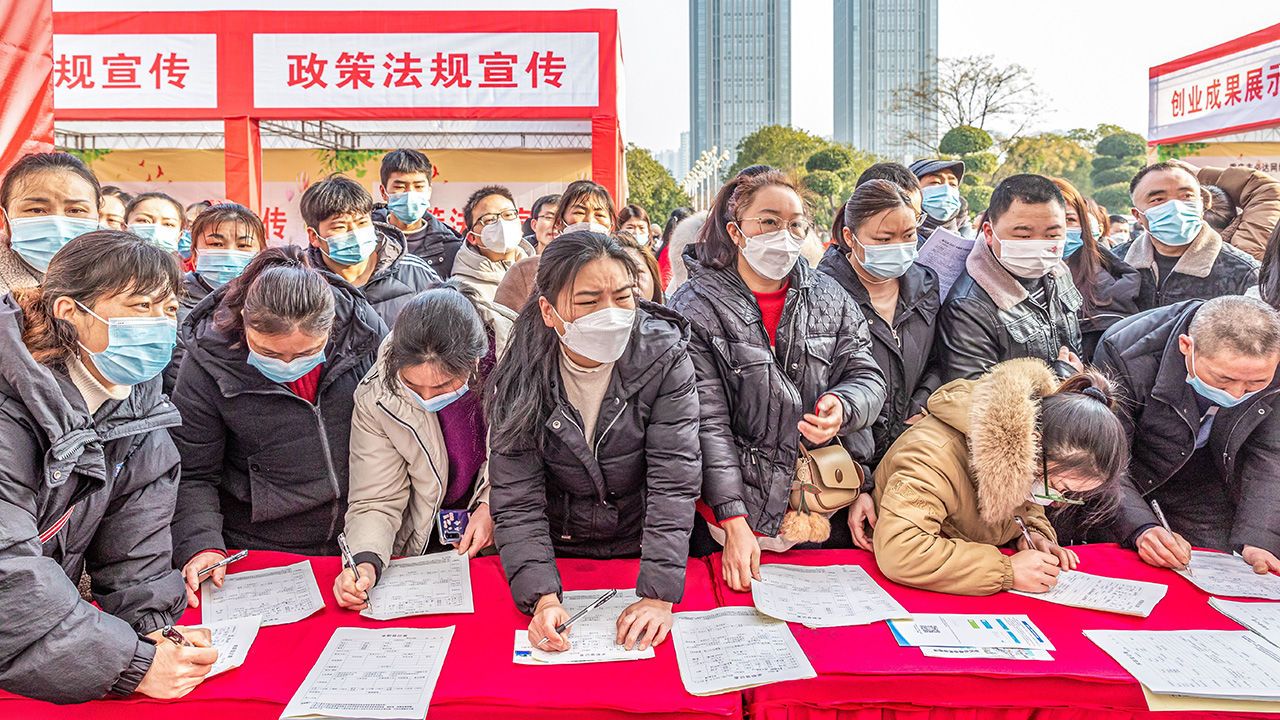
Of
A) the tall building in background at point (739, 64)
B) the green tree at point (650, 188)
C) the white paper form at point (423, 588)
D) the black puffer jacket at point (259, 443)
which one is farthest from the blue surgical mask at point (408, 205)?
the tall building in background at point (739, 64)

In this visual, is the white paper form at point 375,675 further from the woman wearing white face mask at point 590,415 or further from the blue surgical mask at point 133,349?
the blue surgical mask at point 133,349

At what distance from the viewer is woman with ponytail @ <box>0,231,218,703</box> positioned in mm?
1208

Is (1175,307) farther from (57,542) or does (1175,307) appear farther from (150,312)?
(57,542)

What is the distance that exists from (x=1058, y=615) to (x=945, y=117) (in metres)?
19.5

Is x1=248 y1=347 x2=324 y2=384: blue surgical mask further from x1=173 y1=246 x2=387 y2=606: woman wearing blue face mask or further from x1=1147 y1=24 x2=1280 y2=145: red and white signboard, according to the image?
x1=1147 y1=24 x2=1280 y2=145: red and white signboard

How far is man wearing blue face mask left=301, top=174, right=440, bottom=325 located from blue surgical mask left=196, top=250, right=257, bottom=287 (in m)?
0.22

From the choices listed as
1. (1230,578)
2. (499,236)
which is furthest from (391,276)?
(1230,578)

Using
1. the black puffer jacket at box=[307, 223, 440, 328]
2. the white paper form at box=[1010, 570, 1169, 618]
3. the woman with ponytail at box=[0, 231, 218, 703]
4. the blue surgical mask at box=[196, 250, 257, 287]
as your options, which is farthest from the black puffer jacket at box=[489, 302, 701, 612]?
the blue surgical mask at box=[196, 250, 257, 287]

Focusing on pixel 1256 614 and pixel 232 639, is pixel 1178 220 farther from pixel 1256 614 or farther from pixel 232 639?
pixel 232 639

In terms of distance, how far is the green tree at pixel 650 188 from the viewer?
17062 millimetres

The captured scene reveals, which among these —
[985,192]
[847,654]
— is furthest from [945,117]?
[847,654]

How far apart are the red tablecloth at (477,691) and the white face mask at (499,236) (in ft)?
6.67

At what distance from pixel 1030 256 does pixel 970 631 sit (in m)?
1.18

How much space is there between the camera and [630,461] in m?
1.68
